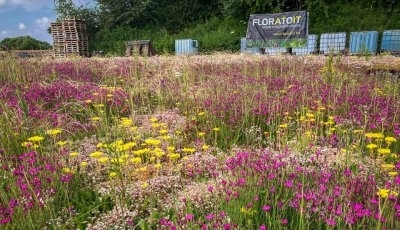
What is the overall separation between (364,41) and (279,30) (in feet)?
13.0

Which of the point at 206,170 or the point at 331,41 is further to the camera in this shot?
the point at 331,41

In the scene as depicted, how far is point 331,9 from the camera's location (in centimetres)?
2341

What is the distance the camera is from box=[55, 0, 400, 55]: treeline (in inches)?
859

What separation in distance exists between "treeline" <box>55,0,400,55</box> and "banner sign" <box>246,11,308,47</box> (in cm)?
493

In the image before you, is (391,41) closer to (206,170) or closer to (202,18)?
(202,18)

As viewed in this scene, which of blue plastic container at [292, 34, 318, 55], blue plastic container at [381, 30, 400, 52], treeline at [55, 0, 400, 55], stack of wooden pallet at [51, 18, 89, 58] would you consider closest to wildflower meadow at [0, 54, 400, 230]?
blue plastic container at [292, 34, 318, 55]

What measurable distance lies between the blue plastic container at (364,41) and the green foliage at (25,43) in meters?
21.4

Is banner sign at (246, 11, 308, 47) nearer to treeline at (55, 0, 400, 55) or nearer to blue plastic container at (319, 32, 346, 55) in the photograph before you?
blue plastic container at (319, 32, 346, 55)

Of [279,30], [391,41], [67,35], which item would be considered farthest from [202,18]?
[391,41]

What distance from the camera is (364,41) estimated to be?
1716 centimetres

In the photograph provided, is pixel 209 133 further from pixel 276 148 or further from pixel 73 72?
pixel 73 72

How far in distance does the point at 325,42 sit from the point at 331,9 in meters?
6.57

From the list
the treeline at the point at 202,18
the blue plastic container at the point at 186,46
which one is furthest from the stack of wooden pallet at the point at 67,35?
the blue plastic container at the point at 186,46

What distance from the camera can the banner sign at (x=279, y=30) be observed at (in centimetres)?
1650
